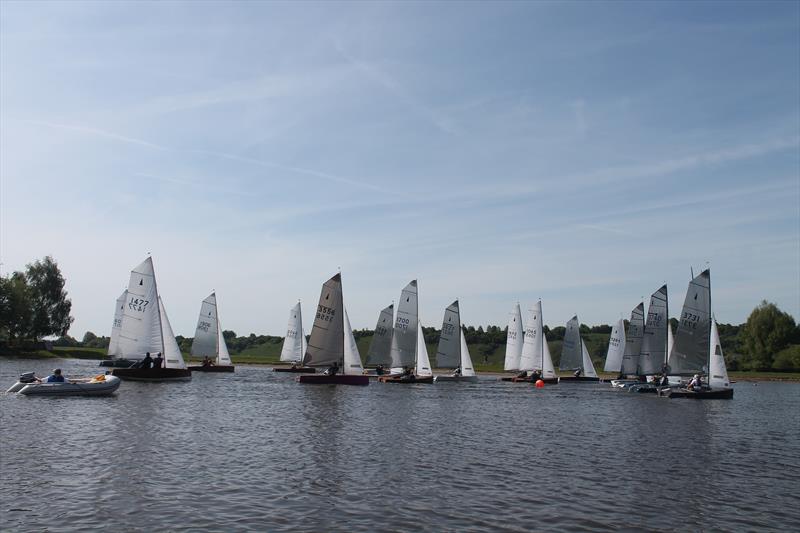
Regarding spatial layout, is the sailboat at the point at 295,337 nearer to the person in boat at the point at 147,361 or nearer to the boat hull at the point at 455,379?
the boat hull at the point at 455,379

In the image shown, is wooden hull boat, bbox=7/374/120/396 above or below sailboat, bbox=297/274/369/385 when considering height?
below

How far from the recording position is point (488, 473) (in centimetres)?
2384

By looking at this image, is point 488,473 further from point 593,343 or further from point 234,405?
point 593,343

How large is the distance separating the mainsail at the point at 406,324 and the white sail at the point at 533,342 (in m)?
16.1

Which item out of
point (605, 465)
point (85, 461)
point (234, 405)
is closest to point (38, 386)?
point (234, 405)

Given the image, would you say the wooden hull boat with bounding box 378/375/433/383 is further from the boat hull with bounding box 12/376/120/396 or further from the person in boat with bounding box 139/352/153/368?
the boat hull with bounding box 12/376/120/396

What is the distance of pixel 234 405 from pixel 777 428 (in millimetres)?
34909

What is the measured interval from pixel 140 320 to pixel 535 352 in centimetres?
4698

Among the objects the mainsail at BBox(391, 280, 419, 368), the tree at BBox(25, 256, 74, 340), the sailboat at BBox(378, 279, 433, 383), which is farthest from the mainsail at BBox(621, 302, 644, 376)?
the tree at BBox(25, 256, 74, 340)

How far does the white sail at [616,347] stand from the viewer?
3674 inches

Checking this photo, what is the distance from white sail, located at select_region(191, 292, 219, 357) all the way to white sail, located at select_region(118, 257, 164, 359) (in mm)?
30289

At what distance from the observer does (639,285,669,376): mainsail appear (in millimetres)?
73062

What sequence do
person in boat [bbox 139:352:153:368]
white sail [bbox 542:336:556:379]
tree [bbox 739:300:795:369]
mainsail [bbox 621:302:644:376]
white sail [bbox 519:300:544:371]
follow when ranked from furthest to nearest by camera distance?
tree [bbox 739:300:795:369]
mainsail [bbox 621:302:644:376]
white sail [bbox 519:300:544:371]
white sail [bbox 542:336:556:379]
person in boat [bbox 139:352:153:368]

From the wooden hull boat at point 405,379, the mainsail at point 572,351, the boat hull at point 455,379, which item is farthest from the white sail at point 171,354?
the mainsail at point 572,351
